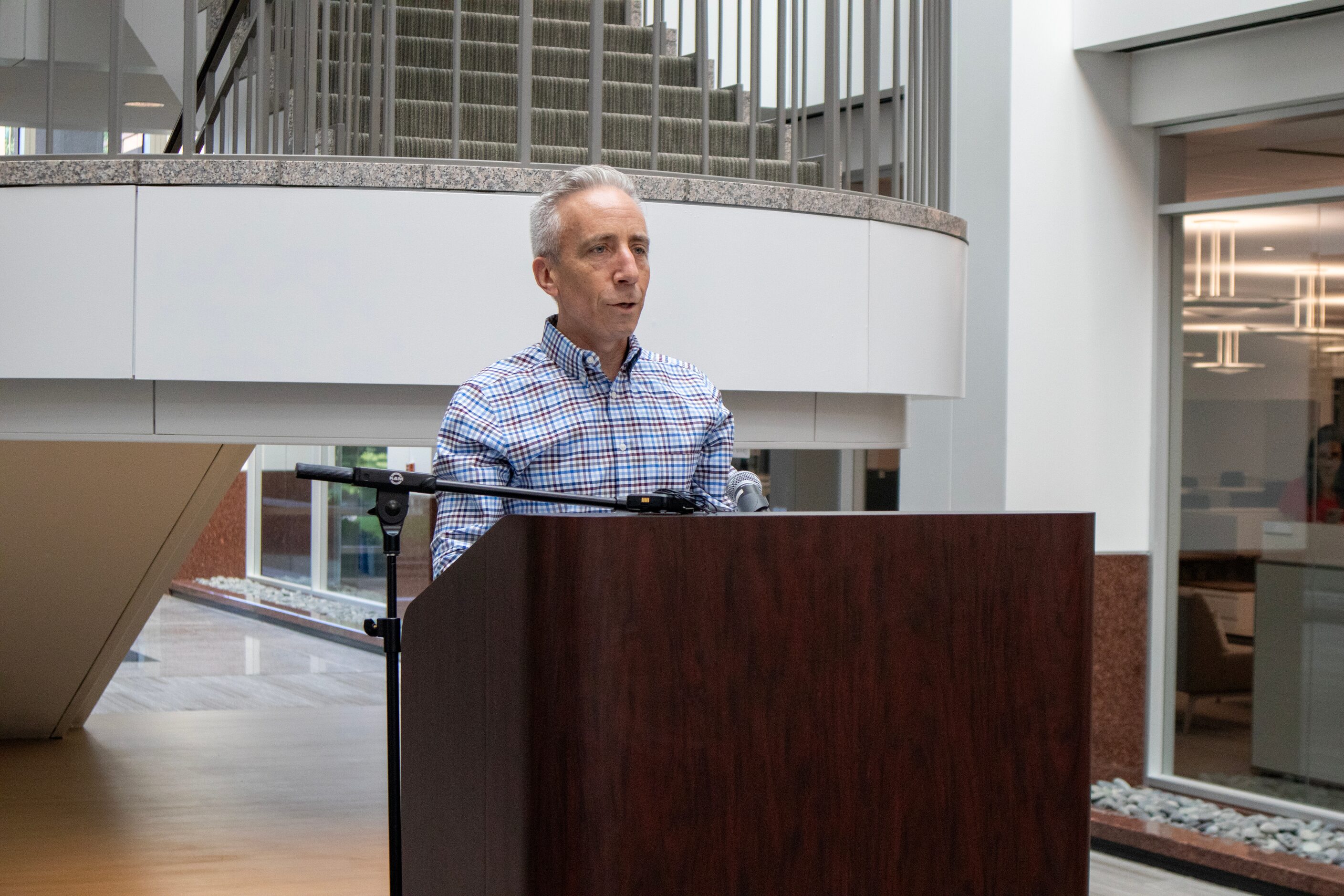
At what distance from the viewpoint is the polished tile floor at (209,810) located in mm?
3955

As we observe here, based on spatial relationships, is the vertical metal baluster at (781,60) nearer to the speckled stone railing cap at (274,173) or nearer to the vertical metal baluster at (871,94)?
the vertical metal baluster at (871,94)

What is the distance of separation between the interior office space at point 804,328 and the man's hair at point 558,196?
4.97 feet

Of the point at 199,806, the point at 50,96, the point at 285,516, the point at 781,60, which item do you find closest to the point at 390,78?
the point at 50,96

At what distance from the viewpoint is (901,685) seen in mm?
1572

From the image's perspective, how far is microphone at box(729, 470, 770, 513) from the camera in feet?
6.44

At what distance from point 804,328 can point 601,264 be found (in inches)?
75.0

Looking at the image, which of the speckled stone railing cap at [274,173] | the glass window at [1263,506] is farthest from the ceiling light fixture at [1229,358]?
the speckled stone railing cap at [274,173]

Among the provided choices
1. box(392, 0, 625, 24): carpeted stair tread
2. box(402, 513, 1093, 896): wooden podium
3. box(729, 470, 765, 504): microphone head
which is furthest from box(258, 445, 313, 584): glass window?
box(402, 513, 1093, 896): wooden podium

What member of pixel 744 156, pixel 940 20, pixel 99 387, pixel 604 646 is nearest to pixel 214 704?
pixel 744 156

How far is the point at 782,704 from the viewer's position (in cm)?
153

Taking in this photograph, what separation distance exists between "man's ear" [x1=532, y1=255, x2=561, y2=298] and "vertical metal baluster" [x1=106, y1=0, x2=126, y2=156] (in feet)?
6.25

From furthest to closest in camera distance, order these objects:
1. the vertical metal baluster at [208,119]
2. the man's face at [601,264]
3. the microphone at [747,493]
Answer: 1. the vertical metal baluster at [208,119]
2. the man's face at [601,264]
3. the microphone at [747,493]

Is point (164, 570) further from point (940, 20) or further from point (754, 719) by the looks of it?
point (754, 719)

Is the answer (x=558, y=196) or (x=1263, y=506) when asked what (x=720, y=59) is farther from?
(x=558, y=196)
